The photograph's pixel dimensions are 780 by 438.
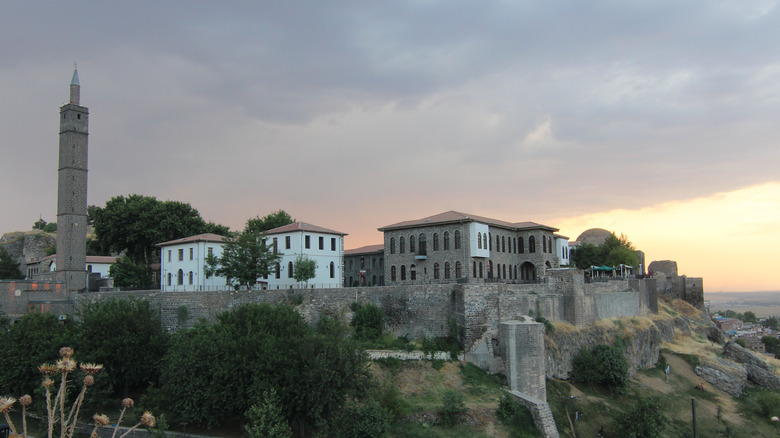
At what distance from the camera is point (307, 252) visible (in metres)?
45.2

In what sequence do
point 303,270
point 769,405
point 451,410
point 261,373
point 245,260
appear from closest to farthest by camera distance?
point 261,373, point 451,410, point 769,405, point 245,260, point 303,270

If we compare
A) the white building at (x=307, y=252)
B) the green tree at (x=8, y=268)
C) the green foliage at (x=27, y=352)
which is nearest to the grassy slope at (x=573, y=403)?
the white building at (x=307, y=252)

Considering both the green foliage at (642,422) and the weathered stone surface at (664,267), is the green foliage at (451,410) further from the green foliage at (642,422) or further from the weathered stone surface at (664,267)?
the weathered stone surface at (664,267)

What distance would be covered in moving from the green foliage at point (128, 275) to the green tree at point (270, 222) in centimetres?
1302

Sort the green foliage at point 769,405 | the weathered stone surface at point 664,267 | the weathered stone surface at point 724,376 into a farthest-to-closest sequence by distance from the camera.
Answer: the weathered stone surface at point 664,267
the weathered stone surface at point 724,376
the green foliage at point 769,405

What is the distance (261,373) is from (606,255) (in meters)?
52.7

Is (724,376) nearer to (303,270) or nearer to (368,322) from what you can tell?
(368,322)

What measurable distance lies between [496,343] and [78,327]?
23826 millimetres

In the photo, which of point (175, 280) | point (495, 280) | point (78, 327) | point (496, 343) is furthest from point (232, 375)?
point (495, 280)

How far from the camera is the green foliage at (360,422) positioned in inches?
914

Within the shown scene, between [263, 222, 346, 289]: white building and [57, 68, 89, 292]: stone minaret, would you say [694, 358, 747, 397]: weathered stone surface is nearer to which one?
[263, 222, 346, 289]: white building

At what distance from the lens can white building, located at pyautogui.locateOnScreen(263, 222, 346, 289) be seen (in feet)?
147

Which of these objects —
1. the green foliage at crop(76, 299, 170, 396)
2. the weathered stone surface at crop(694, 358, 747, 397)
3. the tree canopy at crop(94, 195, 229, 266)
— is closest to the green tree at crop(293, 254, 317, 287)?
the green foliage at crop(76, 299, 170, 396)

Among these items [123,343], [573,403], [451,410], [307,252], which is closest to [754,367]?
[573,403]
